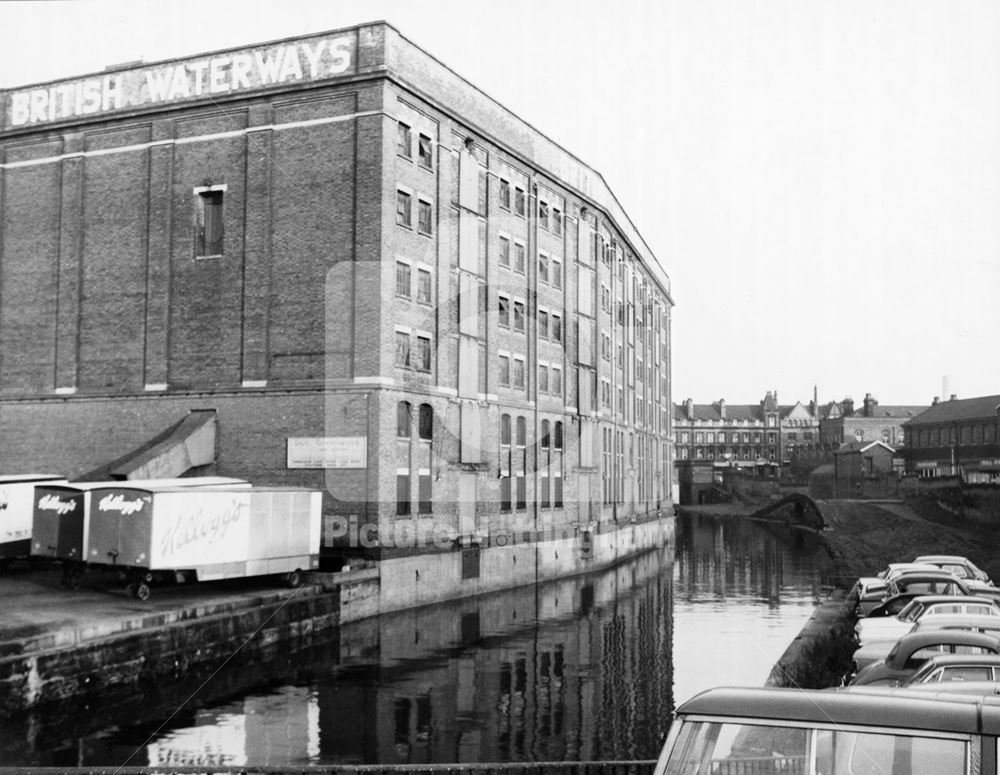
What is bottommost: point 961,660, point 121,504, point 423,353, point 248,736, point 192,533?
point 248,736

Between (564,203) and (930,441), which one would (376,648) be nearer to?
(564,203)

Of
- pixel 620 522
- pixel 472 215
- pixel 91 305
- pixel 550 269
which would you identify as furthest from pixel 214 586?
pixel 620 522

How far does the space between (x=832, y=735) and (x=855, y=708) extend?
0.23 metres

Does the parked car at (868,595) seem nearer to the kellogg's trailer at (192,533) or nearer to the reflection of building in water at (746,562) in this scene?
the reflection of building in water at (746,562)

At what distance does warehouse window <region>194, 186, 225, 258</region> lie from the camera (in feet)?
112

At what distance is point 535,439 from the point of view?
41656 mm

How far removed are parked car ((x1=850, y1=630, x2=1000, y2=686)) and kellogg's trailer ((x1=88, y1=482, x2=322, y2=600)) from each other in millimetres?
16033

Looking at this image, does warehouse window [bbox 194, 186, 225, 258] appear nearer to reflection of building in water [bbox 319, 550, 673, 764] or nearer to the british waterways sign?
the british waterways sign

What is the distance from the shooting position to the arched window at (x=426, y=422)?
110 feet

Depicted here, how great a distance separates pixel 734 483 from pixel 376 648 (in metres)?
86.3

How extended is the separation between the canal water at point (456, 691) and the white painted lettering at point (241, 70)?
18948mm

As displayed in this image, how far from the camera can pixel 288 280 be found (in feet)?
107

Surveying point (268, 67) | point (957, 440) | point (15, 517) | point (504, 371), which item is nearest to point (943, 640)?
point (15, 517)

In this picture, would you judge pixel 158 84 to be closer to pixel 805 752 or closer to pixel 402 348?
pixel 402 348
